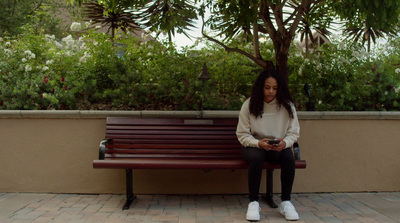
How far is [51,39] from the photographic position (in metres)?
5.95

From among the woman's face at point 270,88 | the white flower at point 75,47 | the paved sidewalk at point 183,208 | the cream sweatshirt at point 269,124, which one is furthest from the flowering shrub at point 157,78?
the paved sidewalk at point 183,208

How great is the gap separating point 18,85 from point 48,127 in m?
0.79

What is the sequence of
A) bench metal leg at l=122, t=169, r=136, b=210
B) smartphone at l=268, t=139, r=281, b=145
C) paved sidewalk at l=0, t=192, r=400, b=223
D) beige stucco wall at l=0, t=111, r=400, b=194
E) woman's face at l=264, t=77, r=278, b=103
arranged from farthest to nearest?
beige stucco wall at l=0, t=111, r=400, b=194 < bench metal leg at l=122, t=169, r=136, b=210 < woman's face at l=264, t=77, r=278, b=103 < paved sidewalk at l=0, t=192, r=400, b=223 < smartphone at l=268, t=139, r=281, b=145

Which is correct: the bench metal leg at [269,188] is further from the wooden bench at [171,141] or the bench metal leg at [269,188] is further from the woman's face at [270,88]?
the woman's face at [270,88]

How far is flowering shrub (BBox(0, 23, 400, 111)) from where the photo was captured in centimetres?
470

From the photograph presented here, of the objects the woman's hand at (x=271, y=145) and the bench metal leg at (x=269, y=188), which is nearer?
the woman's hand at (x=271, y=145)

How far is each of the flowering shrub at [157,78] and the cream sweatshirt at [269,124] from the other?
3.15 feet

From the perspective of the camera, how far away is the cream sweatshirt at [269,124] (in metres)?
3.61

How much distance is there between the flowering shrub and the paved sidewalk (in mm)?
1176

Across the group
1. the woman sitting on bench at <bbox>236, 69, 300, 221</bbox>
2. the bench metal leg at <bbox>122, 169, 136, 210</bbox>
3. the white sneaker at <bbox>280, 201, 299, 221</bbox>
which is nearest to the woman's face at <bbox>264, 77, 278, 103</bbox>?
the woman sitting on bench at <bbox>236, 69, 300, 221</bbox>

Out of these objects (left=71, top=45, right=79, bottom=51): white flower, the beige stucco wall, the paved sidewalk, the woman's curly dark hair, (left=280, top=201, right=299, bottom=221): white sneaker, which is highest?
(left=71, top=45, right=79, bottom=51): white flower

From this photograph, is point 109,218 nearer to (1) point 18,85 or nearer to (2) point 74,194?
(2) point 74,194

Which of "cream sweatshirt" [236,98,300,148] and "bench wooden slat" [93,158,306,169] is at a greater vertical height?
"cream sweatshirt" [236,98,300,148]

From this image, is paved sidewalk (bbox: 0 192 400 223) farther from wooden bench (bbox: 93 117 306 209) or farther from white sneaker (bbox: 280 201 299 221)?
wooden bench (bbox: 93 117 306 209)
